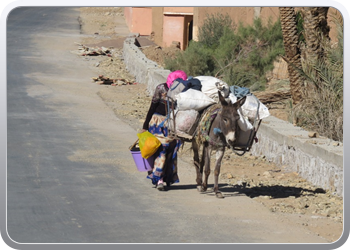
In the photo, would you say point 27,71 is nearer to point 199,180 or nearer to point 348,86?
point 199,180

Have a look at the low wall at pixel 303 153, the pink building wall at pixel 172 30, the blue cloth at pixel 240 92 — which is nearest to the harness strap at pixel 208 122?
the blue cloth at pixel 240 92

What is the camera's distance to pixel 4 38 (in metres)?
6.11

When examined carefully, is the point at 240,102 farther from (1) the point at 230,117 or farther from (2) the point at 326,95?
(2) the point at 326,95

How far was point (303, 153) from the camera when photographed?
10.9 metres

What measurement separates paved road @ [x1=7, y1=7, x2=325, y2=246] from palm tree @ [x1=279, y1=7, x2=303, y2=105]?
3.80 m

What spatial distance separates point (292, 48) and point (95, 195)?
7.55 meters

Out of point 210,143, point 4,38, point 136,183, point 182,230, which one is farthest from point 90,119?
point 4,38

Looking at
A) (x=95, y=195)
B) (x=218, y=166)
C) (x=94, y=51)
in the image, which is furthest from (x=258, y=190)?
(x=94, y=51)

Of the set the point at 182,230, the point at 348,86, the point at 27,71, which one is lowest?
the point at 27,71

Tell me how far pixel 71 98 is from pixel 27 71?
5344 millimetres

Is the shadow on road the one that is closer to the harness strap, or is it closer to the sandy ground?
the sandy ground

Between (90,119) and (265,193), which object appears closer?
(265,193)

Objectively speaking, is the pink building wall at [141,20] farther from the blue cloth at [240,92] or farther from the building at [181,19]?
the blue cloth at [240,92]

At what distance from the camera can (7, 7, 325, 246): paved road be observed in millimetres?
7391
